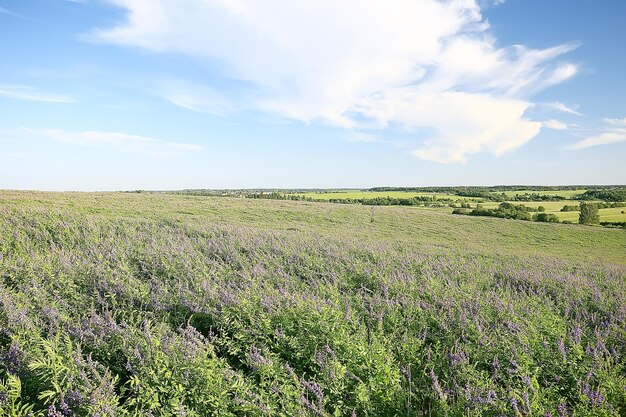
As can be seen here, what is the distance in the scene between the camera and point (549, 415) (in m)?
3.22

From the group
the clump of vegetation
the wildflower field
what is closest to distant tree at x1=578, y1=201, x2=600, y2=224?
the clump of vegetation

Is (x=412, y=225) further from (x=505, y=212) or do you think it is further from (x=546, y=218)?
(x=546, y=218)

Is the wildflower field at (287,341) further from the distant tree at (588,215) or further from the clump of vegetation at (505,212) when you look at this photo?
the distant tree at (588,215)

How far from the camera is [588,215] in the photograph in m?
51.6

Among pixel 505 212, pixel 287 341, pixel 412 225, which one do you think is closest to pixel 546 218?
pixel 505 212

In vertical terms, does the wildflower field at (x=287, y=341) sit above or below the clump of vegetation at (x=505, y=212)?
above

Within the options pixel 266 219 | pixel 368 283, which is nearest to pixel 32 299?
pixel 368 283

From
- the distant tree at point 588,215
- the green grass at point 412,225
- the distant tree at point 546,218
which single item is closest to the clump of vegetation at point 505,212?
the distant tree at point 546,218

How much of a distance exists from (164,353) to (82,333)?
51.3 inches

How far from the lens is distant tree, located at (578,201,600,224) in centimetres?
5094

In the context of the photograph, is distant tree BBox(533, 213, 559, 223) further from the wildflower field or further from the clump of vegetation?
the wildflower field

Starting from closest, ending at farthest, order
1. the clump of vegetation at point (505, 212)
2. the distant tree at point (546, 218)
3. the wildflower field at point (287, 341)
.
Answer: the wildflower field at point (287, 341), the clump of vegetation at point (505, 212), the distant tree at point (546, 218)

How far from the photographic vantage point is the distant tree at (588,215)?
167 ft

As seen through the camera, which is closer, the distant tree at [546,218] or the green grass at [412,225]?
the green grass at [412,225]
